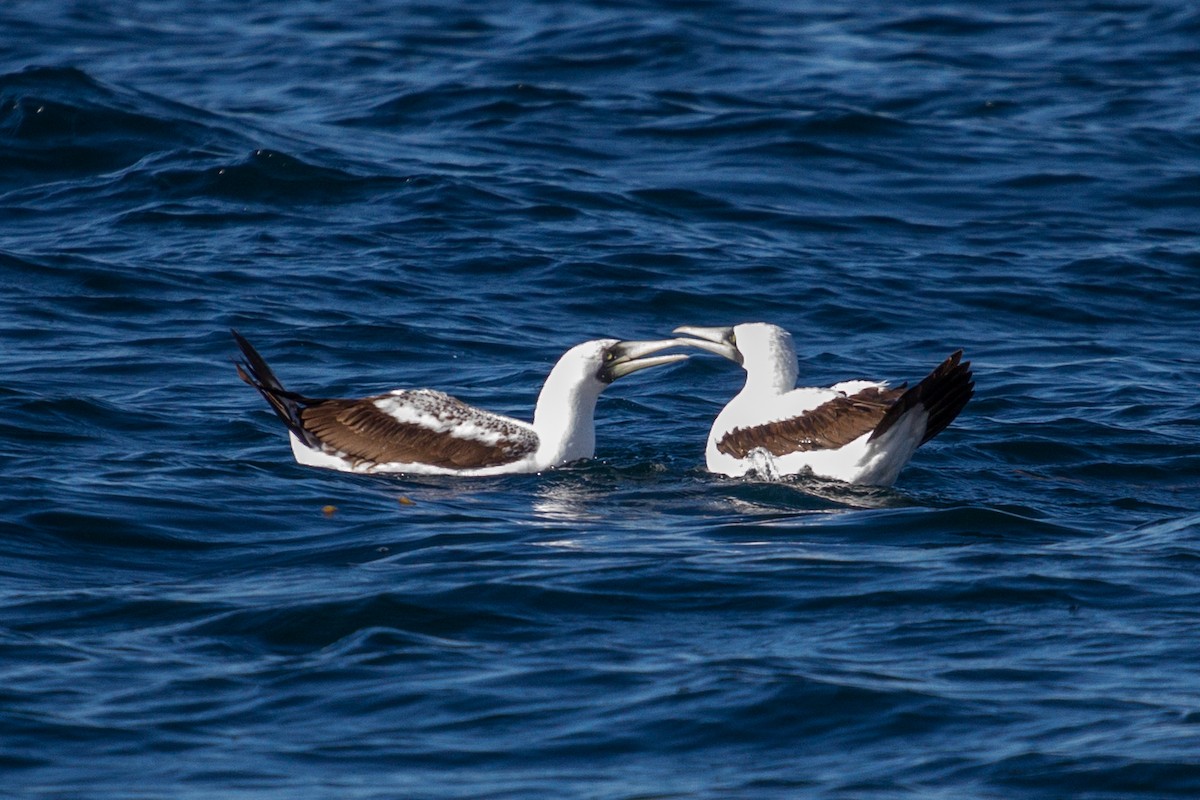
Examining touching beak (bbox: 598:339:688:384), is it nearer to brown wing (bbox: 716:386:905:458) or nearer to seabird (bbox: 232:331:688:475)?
seabird (bbox: 232:331:688:475)

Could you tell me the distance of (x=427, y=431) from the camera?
1105 cm

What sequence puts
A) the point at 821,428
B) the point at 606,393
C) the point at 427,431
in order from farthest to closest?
the point at 606,393 < the point at 427,431 < the point at 821,428

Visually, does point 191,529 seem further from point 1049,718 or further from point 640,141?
point 640,141

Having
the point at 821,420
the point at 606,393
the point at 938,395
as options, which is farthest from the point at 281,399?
the point at 938,395

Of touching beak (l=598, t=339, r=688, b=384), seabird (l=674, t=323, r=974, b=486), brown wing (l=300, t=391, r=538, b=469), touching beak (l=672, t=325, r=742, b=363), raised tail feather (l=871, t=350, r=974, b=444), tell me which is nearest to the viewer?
raised tail feather (l=871, t=350, r=974, b=444)

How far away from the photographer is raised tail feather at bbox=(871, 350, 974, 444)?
32.8 ft

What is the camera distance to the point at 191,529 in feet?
31.1

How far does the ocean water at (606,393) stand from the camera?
271 inches

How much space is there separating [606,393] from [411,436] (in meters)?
2.65

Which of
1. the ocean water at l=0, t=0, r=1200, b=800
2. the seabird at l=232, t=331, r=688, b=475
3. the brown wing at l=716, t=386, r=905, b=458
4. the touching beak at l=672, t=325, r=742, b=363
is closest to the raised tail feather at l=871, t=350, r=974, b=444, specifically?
the brown wing at l=716, t=386, r=905, b=458

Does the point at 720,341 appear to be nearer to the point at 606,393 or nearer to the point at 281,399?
the point at 606,393

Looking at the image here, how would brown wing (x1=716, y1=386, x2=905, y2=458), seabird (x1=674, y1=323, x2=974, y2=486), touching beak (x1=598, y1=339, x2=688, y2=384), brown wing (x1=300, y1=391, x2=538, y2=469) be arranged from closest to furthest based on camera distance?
seabird (x1=674, y1=323, x2=974, y2=486), brown wing (x1=716, y1=386, x2=905, y2=458), brown wing (x1=300, y1=391, x2=538, y2=469), touching beak (x1=598, y1=339, x2=688, y2=384)

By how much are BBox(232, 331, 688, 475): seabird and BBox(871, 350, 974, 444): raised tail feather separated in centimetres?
157

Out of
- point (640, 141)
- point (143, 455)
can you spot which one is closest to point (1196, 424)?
point (143, 455)
